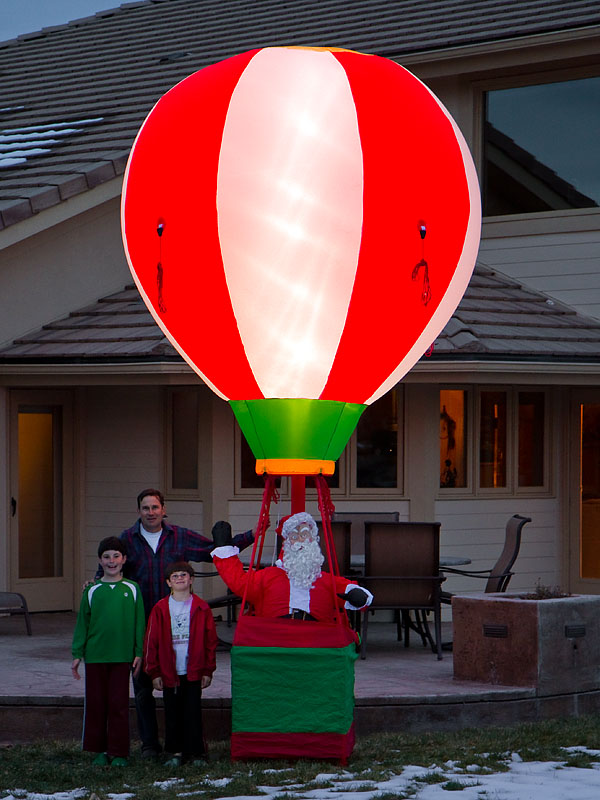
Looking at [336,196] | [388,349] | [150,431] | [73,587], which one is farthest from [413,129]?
[73,587]

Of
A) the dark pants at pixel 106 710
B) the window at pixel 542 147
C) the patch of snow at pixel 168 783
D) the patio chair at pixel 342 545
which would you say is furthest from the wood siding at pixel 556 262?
the patch of snow at pixel 168 783

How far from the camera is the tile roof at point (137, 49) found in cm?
1282

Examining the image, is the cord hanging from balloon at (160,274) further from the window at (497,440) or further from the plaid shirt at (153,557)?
the window at (497,440)

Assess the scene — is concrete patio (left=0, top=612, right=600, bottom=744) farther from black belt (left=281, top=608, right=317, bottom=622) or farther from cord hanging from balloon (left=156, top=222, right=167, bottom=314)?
cord hanging from balloon (left=156, top=222, right=167, bottom=314)

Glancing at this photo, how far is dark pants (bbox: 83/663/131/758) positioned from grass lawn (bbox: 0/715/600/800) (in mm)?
128

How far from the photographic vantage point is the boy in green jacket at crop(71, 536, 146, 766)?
284 inches

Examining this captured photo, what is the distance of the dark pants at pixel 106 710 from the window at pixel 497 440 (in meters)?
5.61

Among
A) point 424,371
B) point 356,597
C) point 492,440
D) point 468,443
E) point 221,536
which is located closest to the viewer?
point 356,597

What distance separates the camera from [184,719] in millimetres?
7238

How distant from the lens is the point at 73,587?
1274cm

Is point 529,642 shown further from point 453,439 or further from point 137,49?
point 137,49

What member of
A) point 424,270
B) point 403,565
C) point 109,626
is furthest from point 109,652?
point 403,565

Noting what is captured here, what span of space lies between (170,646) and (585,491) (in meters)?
6.82

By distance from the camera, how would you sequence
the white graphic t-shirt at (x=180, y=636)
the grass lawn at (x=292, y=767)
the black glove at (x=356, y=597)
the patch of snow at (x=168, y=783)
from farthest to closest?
the white graphic t-shirt at (x=180, y=636), the black glove at (x=356, y=597), the patch of snow at (x=168, y=783), the grass lawn at (x=292, y=767)
